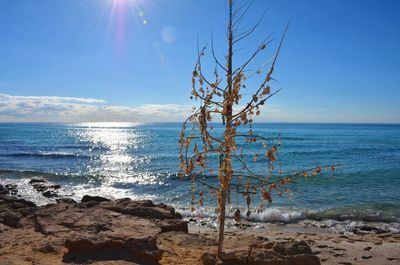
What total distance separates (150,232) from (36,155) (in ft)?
123

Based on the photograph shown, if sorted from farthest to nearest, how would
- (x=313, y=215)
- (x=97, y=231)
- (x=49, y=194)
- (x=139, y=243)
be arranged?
(x=49, y=194) → (x=313, y=215) → (x=97, y=231) → (x=139, y=243)

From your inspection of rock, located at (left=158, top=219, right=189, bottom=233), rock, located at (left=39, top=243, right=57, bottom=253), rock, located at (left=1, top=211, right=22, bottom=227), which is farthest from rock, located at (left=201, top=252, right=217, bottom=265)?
rock, located at (left=1, top=211, right=22, bottom=227)

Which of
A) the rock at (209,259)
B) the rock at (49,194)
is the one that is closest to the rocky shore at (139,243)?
the rock at (209,259)

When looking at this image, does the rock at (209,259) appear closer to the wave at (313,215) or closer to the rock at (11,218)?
the rock at (11,218)

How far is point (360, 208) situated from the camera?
1524 cm

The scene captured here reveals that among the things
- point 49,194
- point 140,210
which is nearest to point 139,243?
point 140,210

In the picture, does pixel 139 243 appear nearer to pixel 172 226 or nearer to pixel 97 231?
pixel 97 231

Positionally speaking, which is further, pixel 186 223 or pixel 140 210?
pixel 140 210

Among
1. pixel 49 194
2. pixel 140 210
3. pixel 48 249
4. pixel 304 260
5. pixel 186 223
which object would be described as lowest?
pixel 49 194

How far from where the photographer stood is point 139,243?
22.9 feet

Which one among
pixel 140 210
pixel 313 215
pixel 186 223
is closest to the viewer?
pixel 186 223

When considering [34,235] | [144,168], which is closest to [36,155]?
[144,168]

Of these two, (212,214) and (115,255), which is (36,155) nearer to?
(212,214)

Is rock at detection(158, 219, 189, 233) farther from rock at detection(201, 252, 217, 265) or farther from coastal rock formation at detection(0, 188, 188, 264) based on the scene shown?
rock at detection(201, 252, 217, 265)
